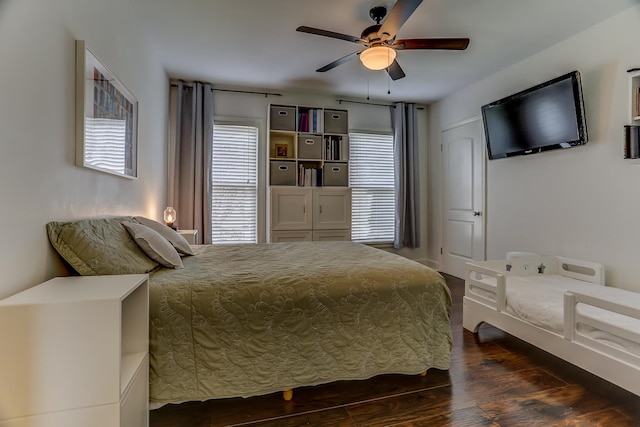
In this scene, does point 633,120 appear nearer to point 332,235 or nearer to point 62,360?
point 332,235

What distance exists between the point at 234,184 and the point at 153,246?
255cm

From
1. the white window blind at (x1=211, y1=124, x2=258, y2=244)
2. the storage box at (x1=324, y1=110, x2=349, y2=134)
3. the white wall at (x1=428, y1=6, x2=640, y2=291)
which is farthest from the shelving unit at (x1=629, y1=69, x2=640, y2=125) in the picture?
the white window blind at (x1=211, y1=124, x2=258, y2=244)

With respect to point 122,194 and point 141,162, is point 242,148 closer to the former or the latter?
point 141,162

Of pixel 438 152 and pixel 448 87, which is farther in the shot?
pixel 438 152

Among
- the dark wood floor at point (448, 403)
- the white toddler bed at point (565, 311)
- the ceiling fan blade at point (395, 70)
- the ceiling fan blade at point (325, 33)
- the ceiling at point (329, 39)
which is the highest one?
the ceiling at point (329, 39)

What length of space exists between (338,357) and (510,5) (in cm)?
288

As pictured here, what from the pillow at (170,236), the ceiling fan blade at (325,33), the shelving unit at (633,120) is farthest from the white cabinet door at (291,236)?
the shelving unit at (633,120)

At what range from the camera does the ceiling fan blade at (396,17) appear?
179 centimetres

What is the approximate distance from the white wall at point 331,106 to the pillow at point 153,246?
99.8 inches

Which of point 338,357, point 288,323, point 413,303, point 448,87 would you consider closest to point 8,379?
point 288,323

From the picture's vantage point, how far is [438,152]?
4.77 meters

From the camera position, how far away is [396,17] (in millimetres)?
1954

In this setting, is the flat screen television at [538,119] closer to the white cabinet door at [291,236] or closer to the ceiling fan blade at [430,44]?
the ceiling fan blade at [430,44]

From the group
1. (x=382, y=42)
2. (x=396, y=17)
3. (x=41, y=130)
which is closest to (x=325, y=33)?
(x=382, y=42)
